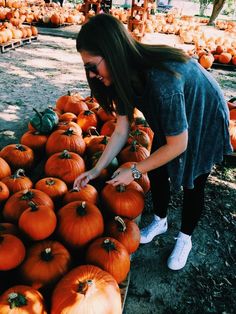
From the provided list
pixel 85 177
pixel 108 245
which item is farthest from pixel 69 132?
pixel 108 245

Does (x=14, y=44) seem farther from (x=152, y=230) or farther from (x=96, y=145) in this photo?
(x=152, y=230)

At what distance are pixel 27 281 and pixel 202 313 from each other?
4.30 ft

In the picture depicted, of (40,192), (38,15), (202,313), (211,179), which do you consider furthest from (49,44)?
(202,313)

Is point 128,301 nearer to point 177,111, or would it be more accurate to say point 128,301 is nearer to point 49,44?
point 177,111

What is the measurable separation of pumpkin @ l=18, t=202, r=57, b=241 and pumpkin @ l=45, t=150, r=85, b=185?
64cm

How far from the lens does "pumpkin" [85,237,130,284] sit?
185 cm

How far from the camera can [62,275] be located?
1763 millimetres

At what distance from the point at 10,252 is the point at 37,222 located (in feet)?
0.77

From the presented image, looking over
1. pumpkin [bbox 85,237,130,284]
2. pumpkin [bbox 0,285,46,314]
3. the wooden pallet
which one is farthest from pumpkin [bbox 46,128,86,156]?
the wooden pallet

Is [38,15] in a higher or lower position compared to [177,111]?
lower

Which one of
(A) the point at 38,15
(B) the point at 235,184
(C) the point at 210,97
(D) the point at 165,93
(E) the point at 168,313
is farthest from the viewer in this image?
(A) the point at 38,15

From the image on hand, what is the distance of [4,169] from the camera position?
258 cm

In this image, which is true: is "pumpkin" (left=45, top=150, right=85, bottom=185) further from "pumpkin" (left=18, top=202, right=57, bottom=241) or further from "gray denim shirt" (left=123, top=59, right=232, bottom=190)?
"gray denim shirt" (left=123, top=59, right=232, bottom=190)

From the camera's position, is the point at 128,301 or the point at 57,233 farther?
the point at 128,301
